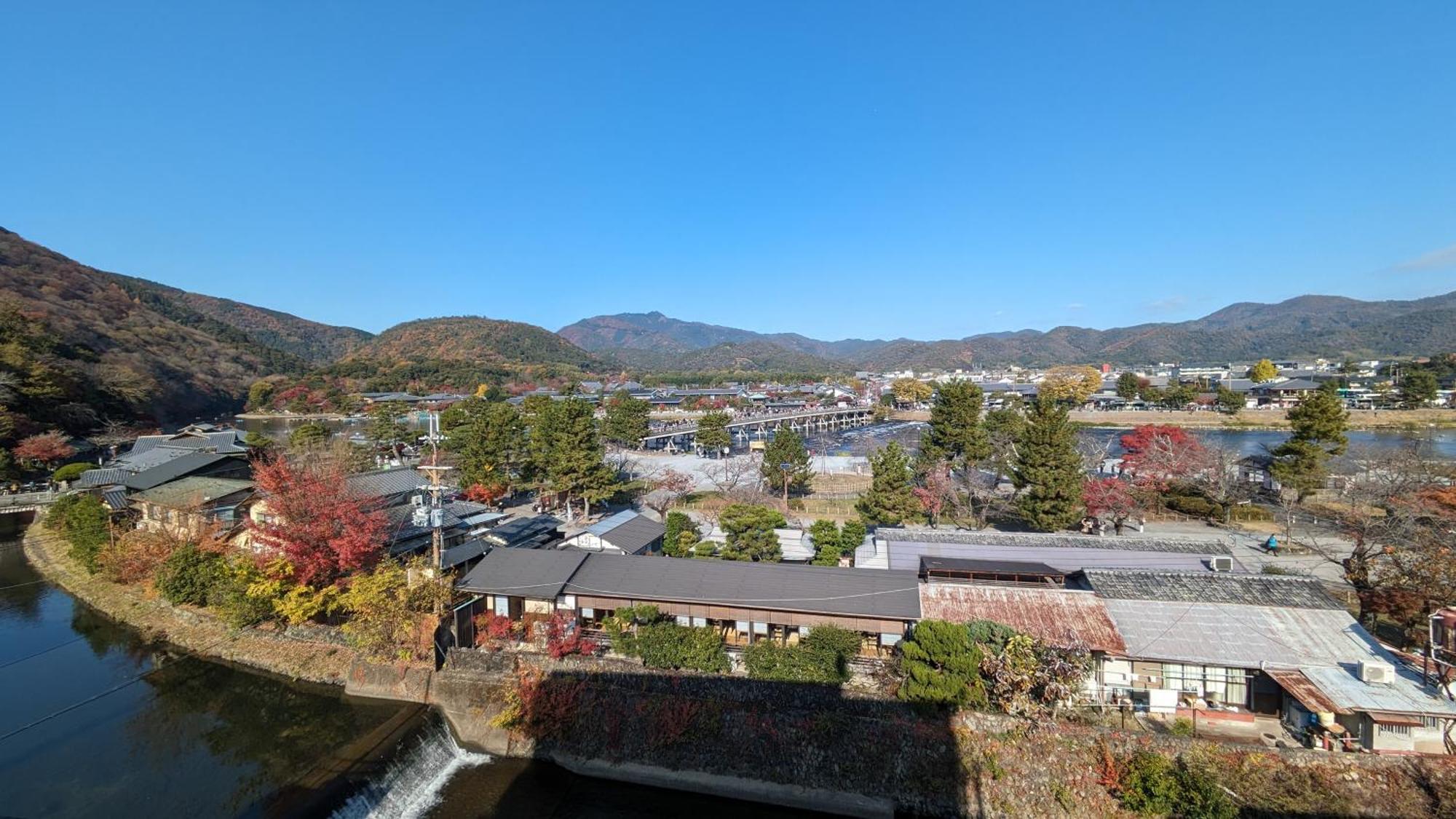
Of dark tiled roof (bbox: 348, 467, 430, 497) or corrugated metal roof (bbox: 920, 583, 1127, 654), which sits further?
dark tiled roof (bbox: 348, 467, 430, 497)

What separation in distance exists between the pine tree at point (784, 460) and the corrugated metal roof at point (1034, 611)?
1417cm

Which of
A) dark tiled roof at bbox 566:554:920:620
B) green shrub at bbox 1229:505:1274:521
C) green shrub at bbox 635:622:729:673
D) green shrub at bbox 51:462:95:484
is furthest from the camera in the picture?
green shrub at bbox 51:462:95:484

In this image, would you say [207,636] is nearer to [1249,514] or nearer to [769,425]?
[1249,514]

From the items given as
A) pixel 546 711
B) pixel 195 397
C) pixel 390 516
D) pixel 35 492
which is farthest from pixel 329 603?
pixel 195 397

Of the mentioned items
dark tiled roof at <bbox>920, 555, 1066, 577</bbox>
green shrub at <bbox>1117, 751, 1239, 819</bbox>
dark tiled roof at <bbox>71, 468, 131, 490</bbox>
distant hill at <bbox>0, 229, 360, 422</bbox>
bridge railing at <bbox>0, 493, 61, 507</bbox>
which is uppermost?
distant hill at <bbox>0, 229, 360, 422</bbox>

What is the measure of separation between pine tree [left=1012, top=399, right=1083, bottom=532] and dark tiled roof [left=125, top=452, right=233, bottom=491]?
1216 inches

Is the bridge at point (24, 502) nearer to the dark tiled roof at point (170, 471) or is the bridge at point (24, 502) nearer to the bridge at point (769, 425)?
the dark tiled roof at point (170, 471)

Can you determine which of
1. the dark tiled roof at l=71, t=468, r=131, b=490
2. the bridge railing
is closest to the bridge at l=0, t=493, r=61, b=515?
the bridge railing

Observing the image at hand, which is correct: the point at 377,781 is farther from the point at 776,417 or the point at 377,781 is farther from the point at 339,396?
the point at 339,396

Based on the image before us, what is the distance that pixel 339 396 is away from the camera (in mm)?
75062

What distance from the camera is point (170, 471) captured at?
21.5 metres

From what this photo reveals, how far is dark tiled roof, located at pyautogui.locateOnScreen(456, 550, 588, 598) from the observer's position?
Result: 12961mm

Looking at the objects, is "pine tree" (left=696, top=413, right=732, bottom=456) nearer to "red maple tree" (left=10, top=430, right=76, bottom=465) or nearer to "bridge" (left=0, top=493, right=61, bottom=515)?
"bridge" (left=0, top=493, right=61, bottom=515)

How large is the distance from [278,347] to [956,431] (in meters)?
165
